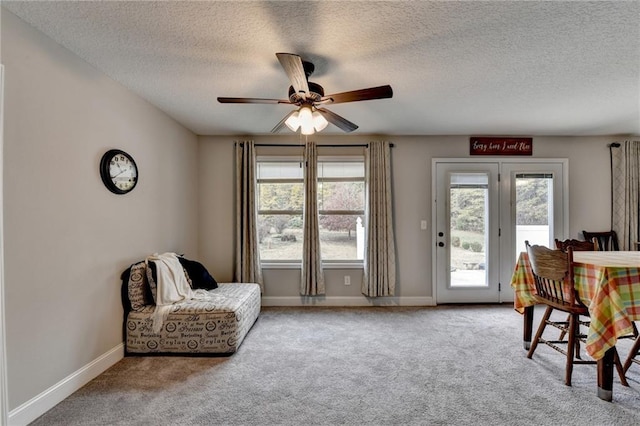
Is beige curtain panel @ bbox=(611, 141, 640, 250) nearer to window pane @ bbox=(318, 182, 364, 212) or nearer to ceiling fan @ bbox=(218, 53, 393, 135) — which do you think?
window pane @ bbox=(318, 182, 364, 212)

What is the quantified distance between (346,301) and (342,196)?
1.48 metres

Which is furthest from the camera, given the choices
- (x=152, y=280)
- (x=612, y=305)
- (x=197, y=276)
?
(x=197, y=276)

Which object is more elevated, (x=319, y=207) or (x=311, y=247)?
(x=319, y=207)

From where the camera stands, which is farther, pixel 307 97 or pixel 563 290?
pixel 563 290

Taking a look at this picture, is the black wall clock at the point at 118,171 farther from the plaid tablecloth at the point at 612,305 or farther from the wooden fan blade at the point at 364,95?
the plaid tablecloth at the point at 612,305

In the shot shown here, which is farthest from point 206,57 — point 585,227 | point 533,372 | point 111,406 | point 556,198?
point 585,227

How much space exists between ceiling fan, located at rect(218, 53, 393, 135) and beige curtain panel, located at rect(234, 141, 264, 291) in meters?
1.89

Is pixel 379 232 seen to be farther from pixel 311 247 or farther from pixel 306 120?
pixel 306 120

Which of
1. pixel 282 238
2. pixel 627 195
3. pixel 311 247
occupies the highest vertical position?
pixel 627 195

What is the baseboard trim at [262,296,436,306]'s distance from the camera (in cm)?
413

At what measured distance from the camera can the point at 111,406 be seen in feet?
6.38

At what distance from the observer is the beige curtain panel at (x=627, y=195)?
4.04 m

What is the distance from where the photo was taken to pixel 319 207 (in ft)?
13.8

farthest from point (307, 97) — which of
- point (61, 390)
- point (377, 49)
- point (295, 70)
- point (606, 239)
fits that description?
point (606, 239)
